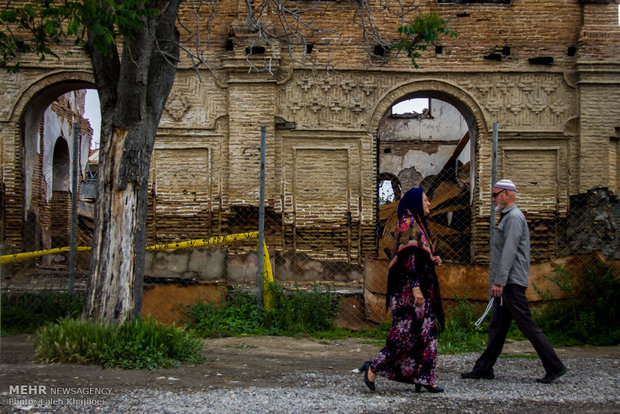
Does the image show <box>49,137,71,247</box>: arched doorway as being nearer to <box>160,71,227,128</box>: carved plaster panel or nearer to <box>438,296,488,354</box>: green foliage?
<box>160,71,227,128</box>: carved plaster panel

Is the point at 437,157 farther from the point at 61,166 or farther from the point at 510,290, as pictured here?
the point at 510,290

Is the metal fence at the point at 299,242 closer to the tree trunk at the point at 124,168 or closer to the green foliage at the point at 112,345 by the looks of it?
the tree trunk at the point at 124,168

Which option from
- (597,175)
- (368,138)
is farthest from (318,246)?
(597,175)

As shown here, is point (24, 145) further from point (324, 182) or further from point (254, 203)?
point (324, 182)

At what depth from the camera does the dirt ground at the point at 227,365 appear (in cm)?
491

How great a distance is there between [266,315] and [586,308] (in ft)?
14.6

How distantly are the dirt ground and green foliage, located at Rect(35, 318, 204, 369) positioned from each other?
0.12 metres

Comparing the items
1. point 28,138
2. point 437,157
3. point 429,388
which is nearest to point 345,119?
point 28,138

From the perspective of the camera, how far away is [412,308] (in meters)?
4.88

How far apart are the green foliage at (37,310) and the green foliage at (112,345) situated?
2.55 meters

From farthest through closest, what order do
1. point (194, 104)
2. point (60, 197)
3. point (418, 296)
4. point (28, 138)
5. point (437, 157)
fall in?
point (437, 157) → point (60, 197) → point (28, 138) → point (194, 104) → point (418, 296)

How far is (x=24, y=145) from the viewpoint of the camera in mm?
12180

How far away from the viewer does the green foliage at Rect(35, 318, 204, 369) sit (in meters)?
5.49

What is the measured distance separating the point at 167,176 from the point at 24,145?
3.02 metres
